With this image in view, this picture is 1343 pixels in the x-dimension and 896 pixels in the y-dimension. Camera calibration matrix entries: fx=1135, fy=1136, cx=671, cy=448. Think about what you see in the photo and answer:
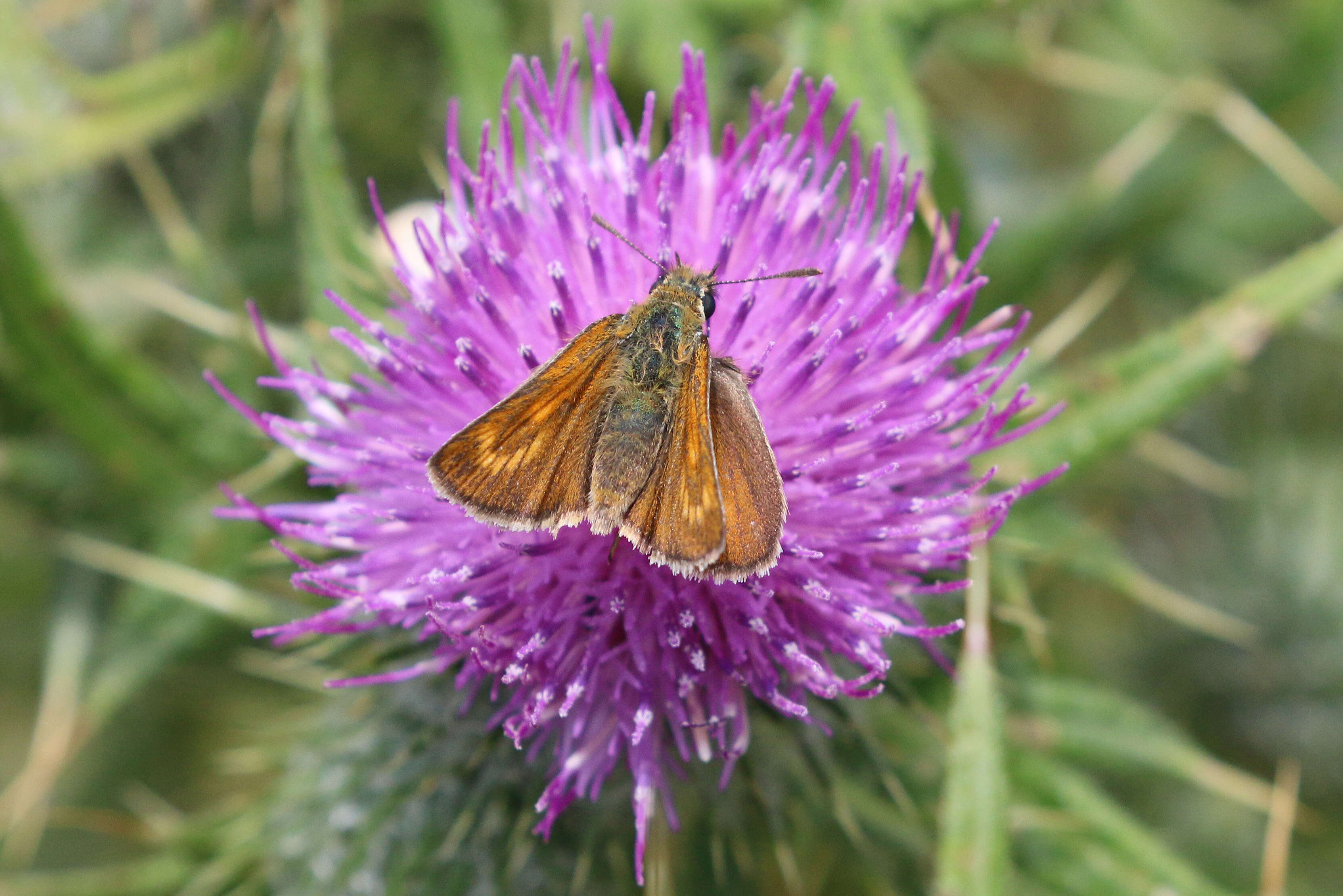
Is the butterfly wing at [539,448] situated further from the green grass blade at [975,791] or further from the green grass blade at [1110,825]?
the green grass blade at [1110,825]

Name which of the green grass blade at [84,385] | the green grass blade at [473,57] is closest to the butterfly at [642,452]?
the green grass blade at [473,57]

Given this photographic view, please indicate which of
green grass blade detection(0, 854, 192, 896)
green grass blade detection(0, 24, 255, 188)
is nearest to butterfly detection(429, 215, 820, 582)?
green grass blade detection(0, 854, 192, 896)

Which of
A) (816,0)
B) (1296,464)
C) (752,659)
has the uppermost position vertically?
(816,0)

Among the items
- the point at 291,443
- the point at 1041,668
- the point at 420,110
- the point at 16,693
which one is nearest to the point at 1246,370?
the point at 1041,668

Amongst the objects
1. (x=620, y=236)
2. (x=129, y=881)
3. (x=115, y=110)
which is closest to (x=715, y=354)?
(x=620, y=236)

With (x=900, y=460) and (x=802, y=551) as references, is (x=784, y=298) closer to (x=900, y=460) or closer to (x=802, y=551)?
(x=900, y=460)
